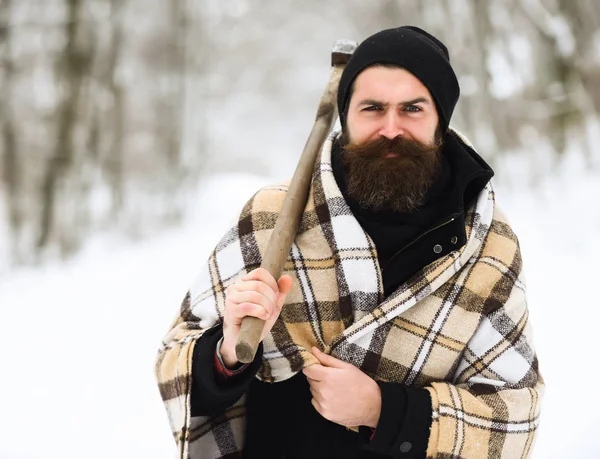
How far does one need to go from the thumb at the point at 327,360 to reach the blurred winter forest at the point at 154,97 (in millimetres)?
4360

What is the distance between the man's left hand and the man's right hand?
7.6 inches

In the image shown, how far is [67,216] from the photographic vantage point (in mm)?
5367

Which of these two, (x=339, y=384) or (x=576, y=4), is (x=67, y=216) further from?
(x=576, y=4)

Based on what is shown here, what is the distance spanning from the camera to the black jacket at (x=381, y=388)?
127 centimetres

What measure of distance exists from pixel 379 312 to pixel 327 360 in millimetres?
168

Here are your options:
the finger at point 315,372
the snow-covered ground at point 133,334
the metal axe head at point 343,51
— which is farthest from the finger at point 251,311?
the snow-covered ground at point 133,334

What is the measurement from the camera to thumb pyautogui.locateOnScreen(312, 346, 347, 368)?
1.32m

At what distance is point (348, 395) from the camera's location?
1272 millimetres

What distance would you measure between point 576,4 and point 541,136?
128 centimetres

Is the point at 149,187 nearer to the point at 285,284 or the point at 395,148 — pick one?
the point at 395,148

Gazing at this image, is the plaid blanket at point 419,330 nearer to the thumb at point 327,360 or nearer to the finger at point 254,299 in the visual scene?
the thumb at point 327,360

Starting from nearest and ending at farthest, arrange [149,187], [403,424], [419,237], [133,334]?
[403,424] → [419,237] → [133,334] → [149,187]

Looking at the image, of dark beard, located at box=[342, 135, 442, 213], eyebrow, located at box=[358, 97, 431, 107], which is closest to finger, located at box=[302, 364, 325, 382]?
dark beard, located at box=[342, 135, 442, 213]

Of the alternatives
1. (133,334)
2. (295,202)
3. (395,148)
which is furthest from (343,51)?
(133,334)
